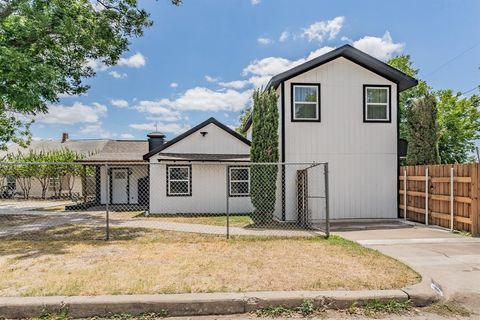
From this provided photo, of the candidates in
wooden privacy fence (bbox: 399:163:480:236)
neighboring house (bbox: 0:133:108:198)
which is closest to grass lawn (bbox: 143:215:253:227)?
wooden privacy fence (bbox: 399:163:480:236)

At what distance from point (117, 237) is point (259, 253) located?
425 cm

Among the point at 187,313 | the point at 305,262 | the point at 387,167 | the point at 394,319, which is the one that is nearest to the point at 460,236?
the point at 387,167

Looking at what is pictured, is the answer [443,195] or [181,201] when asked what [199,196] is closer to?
[181,201]

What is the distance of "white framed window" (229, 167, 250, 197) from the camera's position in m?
14.5

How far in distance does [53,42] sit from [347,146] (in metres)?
11.5

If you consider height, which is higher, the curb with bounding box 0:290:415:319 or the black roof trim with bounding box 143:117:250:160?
the black roof trim with bounding box 143:117:250:160

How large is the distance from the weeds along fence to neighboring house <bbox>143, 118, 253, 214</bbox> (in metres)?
0.05

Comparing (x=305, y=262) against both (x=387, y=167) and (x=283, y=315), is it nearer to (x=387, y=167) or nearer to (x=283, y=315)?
(x=283, y=315)

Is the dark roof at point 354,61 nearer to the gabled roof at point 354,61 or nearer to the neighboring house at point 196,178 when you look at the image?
the gabled roof at point 354,61

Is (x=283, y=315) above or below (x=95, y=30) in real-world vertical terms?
below

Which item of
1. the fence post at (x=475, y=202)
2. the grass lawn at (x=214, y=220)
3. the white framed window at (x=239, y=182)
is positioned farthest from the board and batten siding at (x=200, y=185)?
the fence post at (x=475, y=202)

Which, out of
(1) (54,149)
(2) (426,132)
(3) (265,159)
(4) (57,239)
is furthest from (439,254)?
(1) (54,149)

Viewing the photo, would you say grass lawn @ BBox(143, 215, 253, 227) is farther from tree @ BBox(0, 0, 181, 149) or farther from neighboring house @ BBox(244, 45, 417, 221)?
tree @ BBox(0, 0, 181, 149)

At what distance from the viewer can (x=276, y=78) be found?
11.1 m
